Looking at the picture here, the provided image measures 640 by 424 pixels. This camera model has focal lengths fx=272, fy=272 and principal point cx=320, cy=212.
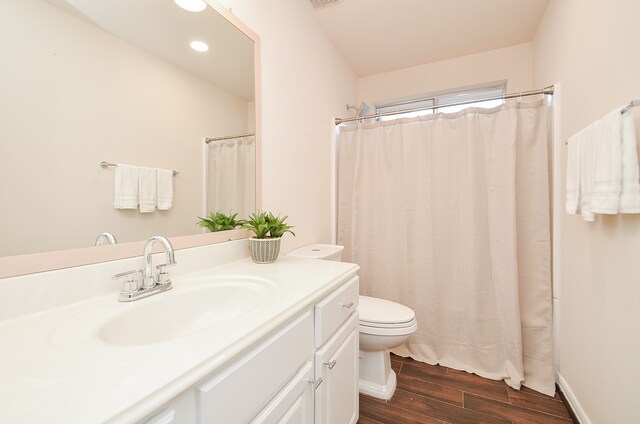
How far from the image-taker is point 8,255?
67 centimetres

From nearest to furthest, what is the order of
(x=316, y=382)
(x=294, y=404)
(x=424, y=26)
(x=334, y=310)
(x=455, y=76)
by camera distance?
(x=294, y=404) < (x=316, y=382) < (x=334, y=310) < (x=424, y=26) < (x=455, y=76)

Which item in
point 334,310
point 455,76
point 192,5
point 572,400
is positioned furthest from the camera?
point 455,76

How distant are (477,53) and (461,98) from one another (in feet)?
1.21

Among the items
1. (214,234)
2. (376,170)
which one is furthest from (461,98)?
(214,234)

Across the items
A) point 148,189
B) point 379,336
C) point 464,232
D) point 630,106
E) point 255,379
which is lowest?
point 379,336

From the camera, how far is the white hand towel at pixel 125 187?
0.88m

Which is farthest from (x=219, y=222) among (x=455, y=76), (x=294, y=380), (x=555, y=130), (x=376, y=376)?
(x=455, y=76)

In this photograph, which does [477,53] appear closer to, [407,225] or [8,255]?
[407,225]

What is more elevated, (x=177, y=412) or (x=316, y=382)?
(x=177, y=412)

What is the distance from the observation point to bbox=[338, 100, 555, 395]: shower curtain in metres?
1.70

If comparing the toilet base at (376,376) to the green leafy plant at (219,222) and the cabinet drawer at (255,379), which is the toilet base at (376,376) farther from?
the green leafy plant at (219,222)

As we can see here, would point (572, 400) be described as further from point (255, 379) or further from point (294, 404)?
point (255, 379)

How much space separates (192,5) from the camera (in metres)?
1.13

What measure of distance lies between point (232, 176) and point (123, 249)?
1.83 feet
